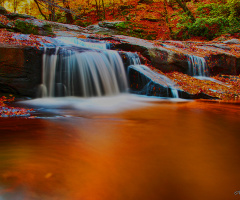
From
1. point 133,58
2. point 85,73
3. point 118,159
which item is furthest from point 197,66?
point 118,159

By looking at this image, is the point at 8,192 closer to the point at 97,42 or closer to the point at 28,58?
the point at 28,58

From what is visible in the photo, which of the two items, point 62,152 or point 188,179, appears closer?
point 188,179

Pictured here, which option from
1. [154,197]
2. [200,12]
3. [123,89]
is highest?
[200,12]

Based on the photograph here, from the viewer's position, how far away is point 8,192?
5.54 ft

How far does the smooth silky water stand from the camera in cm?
180

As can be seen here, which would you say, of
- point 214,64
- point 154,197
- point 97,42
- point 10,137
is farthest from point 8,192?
point 214,64

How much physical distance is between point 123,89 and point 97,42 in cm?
360

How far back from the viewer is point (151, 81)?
805 cm

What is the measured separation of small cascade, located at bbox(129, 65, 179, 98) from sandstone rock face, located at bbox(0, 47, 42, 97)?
3.93 m

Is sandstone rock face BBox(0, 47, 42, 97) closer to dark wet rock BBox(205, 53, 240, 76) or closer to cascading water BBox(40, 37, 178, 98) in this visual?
cascading water BBox(40, 37, 178, 98)

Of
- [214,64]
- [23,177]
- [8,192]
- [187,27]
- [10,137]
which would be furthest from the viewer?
[187,27]

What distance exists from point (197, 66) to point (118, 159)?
9.95 m

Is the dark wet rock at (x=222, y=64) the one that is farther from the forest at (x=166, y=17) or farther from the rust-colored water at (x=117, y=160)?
the rust-colored water at (x=117, y=160)

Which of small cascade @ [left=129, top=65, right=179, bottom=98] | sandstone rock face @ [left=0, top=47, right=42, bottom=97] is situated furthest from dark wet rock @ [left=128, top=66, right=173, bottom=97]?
sandstone rock face @ [left=0, top=47, right=42, bottom=97]
